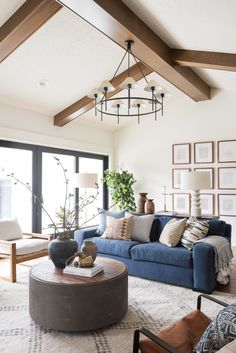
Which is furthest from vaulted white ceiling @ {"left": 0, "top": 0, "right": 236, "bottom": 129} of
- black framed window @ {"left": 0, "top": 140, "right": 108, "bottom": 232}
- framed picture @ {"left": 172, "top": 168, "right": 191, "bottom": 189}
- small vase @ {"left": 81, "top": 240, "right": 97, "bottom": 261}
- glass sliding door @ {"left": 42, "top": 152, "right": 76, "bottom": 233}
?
small vase @ {"left": 81, "top": 240, "right": 97, "bottom": 261}

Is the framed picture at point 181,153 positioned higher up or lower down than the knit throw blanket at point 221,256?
higher up

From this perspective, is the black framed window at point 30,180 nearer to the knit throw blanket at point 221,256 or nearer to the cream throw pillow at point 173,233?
the cream throw pillow at point 173,233

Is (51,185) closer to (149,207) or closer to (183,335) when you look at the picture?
(149,207)

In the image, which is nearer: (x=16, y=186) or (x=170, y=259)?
(x=170, y=259)

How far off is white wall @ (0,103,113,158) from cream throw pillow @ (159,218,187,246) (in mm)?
3106

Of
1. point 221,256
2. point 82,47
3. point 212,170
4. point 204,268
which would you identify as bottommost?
point 204,268

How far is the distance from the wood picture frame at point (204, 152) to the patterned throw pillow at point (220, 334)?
5323 mm

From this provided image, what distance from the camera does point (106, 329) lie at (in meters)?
2.60

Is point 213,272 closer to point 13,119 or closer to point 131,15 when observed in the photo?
point 131,15

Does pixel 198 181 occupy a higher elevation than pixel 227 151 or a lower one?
lower

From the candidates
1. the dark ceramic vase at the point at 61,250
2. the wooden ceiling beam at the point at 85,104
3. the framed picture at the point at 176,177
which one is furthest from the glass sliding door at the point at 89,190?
the dark ceramic vase at the point at 61,250

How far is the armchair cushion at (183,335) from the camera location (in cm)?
162

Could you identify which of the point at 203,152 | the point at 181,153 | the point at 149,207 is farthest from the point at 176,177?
the point at 149,207

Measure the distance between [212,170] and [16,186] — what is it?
4105 millimetres
